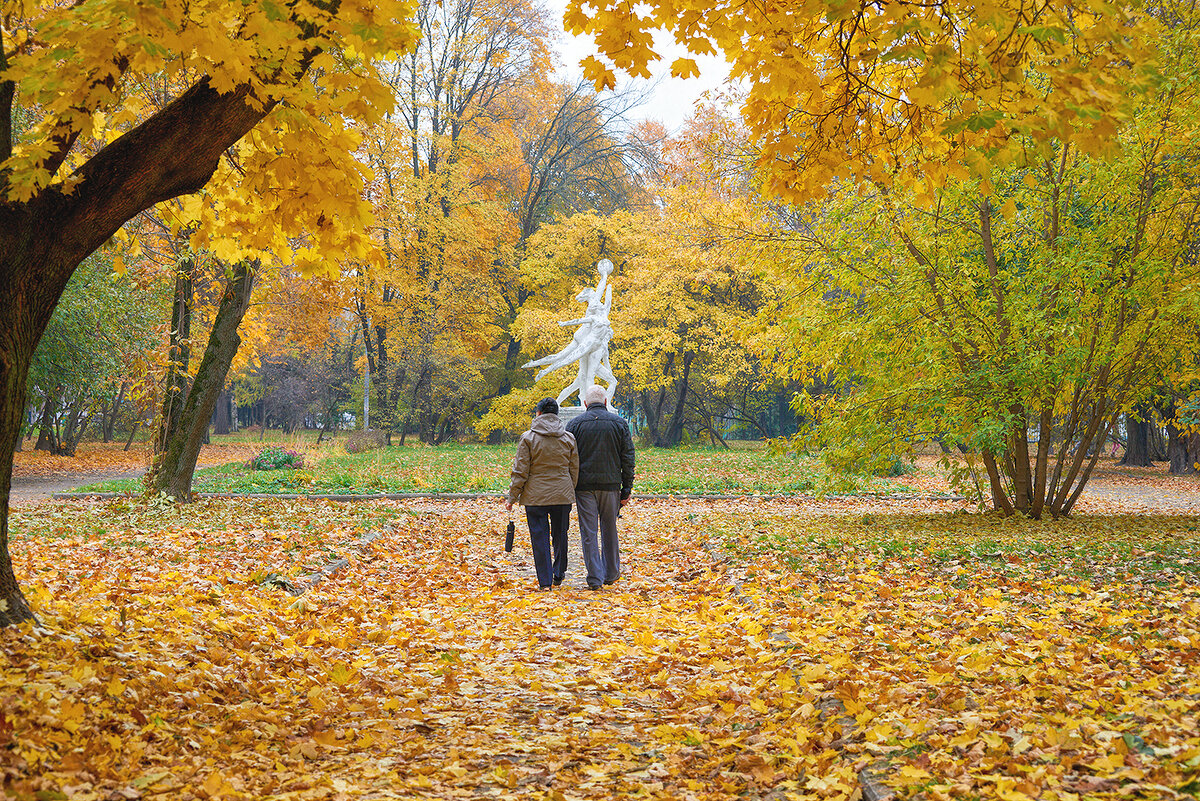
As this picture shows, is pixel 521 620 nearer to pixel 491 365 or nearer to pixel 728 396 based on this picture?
pixel 491 365

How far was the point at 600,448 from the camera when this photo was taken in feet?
25.2

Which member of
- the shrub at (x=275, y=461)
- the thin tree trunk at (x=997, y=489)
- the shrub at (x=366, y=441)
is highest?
the shrub at (x=366, y=441)

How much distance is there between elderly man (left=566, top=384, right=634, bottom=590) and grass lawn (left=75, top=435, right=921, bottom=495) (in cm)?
427

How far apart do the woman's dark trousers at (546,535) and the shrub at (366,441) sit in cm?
2095

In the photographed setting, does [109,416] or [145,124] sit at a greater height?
[109,416]

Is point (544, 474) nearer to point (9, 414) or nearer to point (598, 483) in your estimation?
point (598, 483)

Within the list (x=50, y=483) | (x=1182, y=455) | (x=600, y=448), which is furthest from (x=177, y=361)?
(x=1182, y=455)

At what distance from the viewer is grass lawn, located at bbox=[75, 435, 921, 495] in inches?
611

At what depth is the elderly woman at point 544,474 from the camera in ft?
24.4

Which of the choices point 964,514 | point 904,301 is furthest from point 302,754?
point 964,514

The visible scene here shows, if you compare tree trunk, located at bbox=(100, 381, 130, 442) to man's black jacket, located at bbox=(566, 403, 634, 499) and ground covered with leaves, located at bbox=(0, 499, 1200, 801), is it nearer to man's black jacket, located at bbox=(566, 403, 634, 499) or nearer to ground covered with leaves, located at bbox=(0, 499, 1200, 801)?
ground covered with leaves, located at bbox=(0, 499, 1200, 801)

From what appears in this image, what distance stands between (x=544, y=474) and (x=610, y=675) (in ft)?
9.14

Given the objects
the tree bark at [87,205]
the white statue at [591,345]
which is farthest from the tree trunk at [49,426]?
the tree bark at [87,205]

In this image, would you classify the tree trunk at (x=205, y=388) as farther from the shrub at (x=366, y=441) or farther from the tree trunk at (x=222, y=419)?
the tree trunk at (x=222, y=419)
